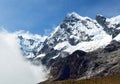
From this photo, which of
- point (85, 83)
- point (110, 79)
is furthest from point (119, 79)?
point (85, 83)

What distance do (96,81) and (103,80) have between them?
3447 mm

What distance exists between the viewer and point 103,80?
635 feet

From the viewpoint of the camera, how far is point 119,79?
192 meters

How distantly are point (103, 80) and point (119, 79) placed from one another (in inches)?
296

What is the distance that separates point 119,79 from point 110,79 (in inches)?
165

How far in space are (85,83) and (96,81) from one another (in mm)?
6182

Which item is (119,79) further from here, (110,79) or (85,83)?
(85,83)

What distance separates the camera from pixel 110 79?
192 meters

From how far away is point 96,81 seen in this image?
195m

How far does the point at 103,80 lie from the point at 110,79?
3.38 metres

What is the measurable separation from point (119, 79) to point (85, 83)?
16834 millimetres
